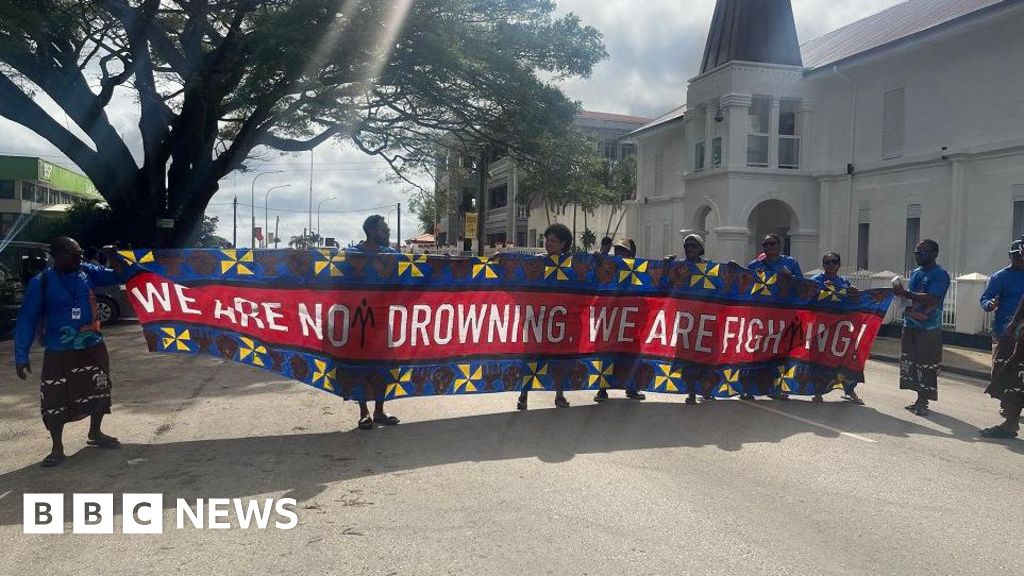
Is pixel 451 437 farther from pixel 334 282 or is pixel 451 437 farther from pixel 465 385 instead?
pixel 334 282

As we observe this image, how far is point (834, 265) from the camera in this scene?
356 inches

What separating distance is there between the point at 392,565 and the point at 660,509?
1818 millimetres

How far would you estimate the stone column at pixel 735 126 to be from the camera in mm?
23734

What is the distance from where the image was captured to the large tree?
651 inches

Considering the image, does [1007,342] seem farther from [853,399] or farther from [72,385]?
[72,385]

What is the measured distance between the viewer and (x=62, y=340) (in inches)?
230

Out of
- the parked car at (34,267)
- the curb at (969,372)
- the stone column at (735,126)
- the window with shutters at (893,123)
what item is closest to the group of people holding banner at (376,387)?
the curb at (969,372)

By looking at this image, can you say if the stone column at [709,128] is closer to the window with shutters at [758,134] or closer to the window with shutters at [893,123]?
the window with shutters at [758,134]

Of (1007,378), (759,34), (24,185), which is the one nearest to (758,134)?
(759,34)

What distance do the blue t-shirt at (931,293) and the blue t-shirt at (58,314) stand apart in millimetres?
8149

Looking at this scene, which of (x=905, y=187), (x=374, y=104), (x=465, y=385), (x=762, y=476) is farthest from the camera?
(x=374, y=104)

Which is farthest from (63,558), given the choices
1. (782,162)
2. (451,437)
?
(782,162)

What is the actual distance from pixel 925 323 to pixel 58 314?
27.6 ft

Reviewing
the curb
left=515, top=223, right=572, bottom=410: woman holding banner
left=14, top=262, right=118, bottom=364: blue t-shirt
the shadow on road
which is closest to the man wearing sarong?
left=14, top=262, right=118, bottom=364: blue t-shirt
